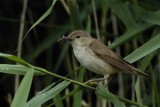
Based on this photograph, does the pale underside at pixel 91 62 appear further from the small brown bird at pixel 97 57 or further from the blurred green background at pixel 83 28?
the blurred green background at pixel 83 28

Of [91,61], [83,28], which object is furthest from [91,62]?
[83,28]

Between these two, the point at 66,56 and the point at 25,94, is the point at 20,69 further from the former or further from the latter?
the point at 66,56

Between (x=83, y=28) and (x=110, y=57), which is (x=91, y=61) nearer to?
(x=110, y=57)

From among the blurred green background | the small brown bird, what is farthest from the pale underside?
the blurred green background

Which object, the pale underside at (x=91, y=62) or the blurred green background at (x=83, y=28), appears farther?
the blurred green background at (x=83, y=28)

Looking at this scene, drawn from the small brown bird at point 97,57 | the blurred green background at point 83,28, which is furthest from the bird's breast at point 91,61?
the blurred green background at point 83,28
